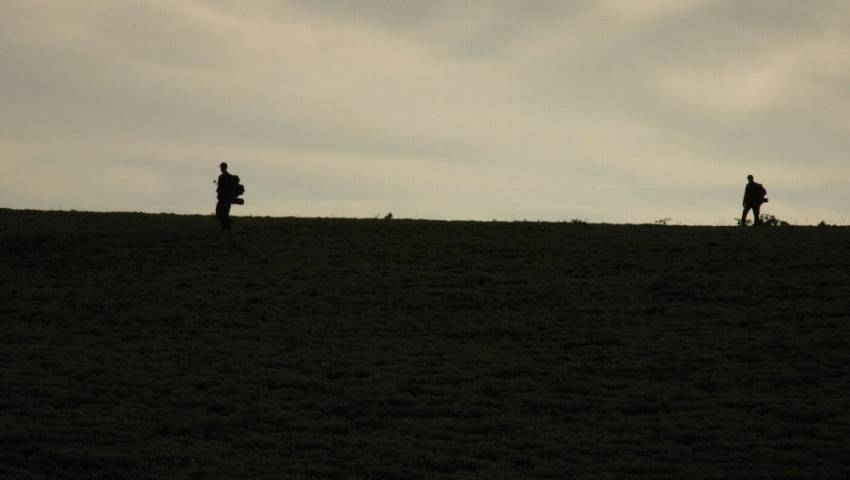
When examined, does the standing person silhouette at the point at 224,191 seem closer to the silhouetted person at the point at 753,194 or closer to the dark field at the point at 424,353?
Result: the dark field at the point at 424,353

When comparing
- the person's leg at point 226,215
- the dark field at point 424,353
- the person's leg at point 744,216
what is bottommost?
the dark field at point 424,353

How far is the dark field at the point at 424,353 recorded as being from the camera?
55.8 feet

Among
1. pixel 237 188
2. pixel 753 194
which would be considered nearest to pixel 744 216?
pixel 753 194

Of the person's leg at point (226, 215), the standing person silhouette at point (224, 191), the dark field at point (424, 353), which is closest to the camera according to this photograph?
the dark field at point (424, 353)

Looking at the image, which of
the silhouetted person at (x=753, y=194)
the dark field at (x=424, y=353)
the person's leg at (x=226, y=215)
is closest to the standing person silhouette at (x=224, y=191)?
the person's leg at (x=226, y=215)

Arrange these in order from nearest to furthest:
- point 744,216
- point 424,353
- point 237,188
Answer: point 424,353 → point 237,188 → point 744,216

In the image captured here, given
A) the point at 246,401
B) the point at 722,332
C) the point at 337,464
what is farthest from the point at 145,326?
the point at 722,332

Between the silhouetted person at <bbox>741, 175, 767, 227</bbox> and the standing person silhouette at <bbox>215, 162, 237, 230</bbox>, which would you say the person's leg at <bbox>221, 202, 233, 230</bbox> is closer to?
the standing person silhouette at <bbox>215, 162, 237, 230</bbox>

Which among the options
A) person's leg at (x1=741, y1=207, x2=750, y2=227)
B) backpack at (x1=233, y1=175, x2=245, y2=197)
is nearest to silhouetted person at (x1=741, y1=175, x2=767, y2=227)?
person's leg at (x1=741, y1=207, x2=750, y2=227)

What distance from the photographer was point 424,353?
24078mm

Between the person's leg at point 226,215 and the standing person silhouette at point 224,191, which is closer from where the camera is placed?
the standing person silhouette at point 224,191

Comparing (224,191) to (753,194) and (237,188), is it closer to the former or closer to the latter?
(237,188)

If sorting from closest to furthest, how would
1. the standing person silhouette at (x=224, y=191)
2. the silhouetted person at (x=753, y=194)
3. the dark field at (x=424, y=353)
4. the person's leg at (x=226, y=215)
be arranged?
the dark field at (x=424, y=353), the standing person silhouette at (x=224, y=191), the person's leg at (x=226, y=215), the silhouetted person at (x=753, y=194)

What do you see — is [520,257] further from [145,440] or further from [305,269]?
[145,440]
